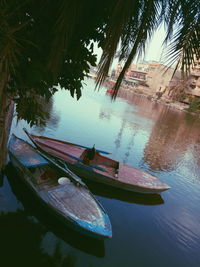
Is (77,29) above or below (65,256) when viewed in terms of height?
above

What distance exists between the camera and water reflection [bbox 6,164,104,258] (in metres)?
7.55

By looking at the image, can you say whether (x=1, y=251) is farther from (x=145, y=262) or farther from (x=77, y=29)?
(x=77, y=29)

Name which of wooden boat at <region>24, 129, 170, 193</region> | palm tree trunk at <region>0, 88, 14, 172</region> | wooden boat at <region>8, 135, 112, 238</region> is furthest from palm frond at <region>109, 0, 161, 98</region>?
A: wooden boat at <region>24, 129, 170, 193</region>

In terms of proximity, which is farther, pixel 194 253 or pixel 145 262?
pixel 194 253

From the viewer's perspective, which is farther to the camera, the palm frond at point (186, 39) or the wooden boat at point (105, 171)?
the wooden boat at point (105, 171)

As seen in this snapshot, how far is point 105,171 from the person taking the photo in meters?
11.4

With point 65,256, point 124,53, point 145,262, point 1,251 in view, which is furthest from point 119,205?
point 124,53

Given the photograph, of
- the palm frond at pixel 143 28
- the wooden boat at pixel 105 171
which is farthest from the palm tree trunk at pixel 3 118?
the wooden boat at pixel 105 171

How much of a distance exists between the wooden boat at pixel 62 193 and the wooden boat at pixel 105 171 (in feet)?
6.48

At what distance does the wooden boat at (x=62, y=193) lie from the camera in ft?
23.7

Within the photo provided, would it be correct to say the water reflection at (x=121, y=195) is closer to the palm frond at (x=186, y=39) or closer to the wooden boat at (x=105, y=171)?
the wooden boat at (x=105, y=171)

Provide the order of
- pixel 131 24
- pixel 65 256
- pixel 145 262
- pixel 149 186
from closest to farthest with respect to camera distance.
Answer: pixel 131 24 → pixel 65 256 → pixel 145 262 → pixel 149 186

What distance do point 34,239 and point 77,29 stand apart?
706 cm

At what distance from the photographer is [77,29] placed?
2.95m
